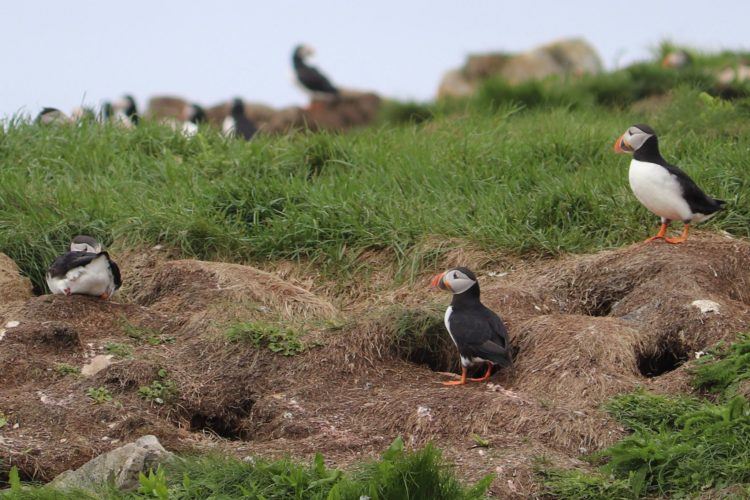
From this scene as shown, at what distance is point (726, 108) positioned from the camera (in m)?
9.27

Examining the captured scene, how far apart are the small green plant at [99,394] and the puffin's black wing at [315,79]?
42.4ft

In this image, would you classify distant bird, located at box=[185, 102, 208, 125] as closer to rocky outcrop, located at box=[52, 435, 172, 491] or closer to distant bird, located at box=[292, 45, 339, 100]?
distant bird, located at box=[292, 45, 339, 100]

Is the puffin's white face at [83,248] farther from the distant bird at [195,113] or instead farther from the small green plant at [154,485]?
the distant bird at [195,113]

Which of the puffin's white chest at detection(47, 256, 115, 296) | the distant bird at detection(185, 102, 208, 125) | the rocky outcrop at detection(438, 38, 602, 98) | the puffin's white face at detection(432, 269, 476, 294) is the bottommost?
the rocky outcrop at detection(438, 38, 602, 98)

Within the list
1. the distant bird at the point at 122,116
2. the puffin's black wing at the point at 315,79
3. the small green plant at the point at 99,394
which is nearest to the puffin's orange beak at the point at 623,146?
the small green plant at the point at 99,394

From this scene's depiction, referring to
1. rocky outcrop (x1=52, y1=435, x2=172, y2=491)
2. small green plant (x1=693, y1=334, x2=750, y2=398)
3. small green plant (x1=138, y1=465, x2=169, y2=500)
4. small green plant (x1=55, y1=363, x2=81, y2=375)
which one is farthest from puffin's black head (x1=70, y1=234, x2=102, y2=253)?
small green plant (x1=693, y1=334, x2=750, y2=398)

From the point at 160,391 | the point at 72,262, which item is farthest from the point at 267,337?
the point at 72,262

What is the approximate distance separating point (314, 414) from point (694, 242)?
248 centimetres

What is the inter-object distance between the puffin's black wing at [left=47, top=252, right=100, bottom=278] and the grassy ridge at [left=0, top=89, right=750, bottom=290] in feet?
3.12

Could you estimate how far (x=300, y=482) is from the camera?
14.1 ft

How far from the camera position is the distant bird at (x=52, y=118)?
374 inches

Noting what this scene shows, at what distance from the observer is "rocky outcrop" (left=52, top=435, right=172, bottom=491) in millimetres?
4461

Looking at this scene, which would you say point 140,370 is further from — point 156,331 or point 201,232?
point 201,232

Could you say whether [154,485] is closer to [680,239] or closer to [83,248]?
[83,248]
